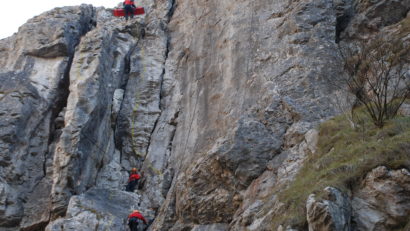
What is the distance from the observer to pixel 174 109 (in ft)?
69.1

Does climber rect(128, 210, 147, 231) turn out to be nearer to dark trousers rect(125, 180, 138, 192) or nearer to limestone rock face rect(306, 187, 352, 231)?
dark trousers rect(125, 180, 138, 192)

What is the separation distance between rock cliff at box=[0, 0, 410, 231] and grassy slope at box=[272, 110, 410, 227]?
0.28 meters

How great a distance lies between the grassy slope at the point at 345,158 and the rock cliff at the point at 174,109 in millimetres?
280

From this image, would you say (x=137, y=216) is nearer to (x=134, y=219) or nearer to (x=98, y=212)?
(x=134, y=219)

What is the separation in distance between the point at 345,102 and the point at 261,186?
3869 mm

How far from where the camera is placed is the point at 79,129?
19234mm

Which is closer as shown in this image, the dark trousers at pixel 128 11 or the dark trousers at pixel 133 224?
the dark trousers at pixel 133 224

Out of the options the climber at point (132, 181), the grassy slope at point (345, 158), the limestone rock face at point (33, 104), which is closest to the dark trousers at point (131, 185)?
the climber at point (132, 181)

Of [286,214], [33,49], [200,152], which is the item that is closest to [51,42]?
[33,49]

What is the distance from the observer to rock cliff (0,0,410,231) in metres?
15.3

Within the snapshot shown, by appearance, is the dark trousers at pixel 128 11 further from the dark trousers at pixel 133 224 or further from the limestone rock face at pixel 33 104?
the dark trousers at pixel 133 224

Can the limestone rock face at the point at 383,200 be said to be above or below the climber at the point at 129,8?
below

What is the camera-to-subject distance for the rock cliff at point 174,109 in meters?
15.3

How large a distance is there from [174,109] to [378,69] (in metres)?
8.28
